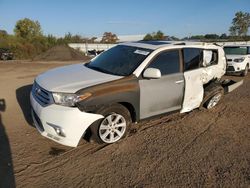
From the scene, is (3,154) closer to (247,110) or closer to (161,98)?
(161,98)

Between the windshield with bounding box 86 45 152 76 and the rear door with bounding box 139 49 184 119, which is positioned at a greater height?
the windshield with bounding box 86 45 152 76

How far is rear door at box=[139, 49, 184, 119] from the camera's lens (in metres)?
4.53

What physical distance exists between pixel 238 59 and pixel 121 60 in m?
9.24

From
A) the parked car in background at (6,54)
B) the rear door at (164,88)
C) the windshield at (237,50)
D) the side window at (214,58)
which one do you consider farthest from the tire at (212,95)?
the parked car in background at (6,54)

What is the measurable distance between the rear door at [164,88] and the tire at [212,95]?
3.53ft

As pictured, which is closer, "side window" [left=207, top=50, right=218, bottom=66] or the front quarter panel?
the front quarter panel

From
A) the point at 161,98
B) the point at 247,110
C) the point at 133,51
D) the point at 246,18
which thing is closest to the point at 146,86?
the point at 161,98

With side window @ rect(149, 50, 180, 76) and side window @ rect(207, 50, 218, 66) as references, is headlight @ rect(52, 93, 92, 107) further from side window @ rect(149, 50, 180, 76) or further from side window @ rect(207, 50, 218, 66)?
side window @ rect(207, 50, 218, 66)

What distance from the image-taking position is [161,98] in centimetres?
475

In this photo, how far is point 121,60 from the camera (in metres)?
4.96

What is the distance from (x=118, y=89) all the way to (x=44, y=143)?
1583 millimetres

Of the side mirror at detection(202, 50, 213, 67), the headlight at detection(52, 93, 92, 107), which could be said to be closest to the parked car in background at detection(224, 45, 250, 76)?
the side mirror at detection(202, 50, 213, 67)

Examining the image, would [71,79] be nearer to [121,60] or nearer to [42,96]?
[42,96]

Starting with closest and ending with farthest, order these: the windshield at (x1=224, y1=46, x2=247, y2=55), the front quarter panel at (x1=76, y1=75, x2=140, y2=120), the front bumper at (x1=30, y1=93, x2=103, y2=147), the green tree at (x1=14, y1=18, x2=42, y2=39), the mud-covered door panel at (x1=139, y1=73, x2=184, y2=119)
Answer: the front bumper at (x1=30, y1=93, x2=103, y2=147), the front quarter panel at (x1=76, y1=75, x2=140, y2=120), the mud-covered door panel at (x1=139, y1=73, x2=184, y2=119), the windshield at (x1=224, y1=46, x2=247, y2=55), the green tree at (x1=14, y1=18, x2=42, y2=39)
